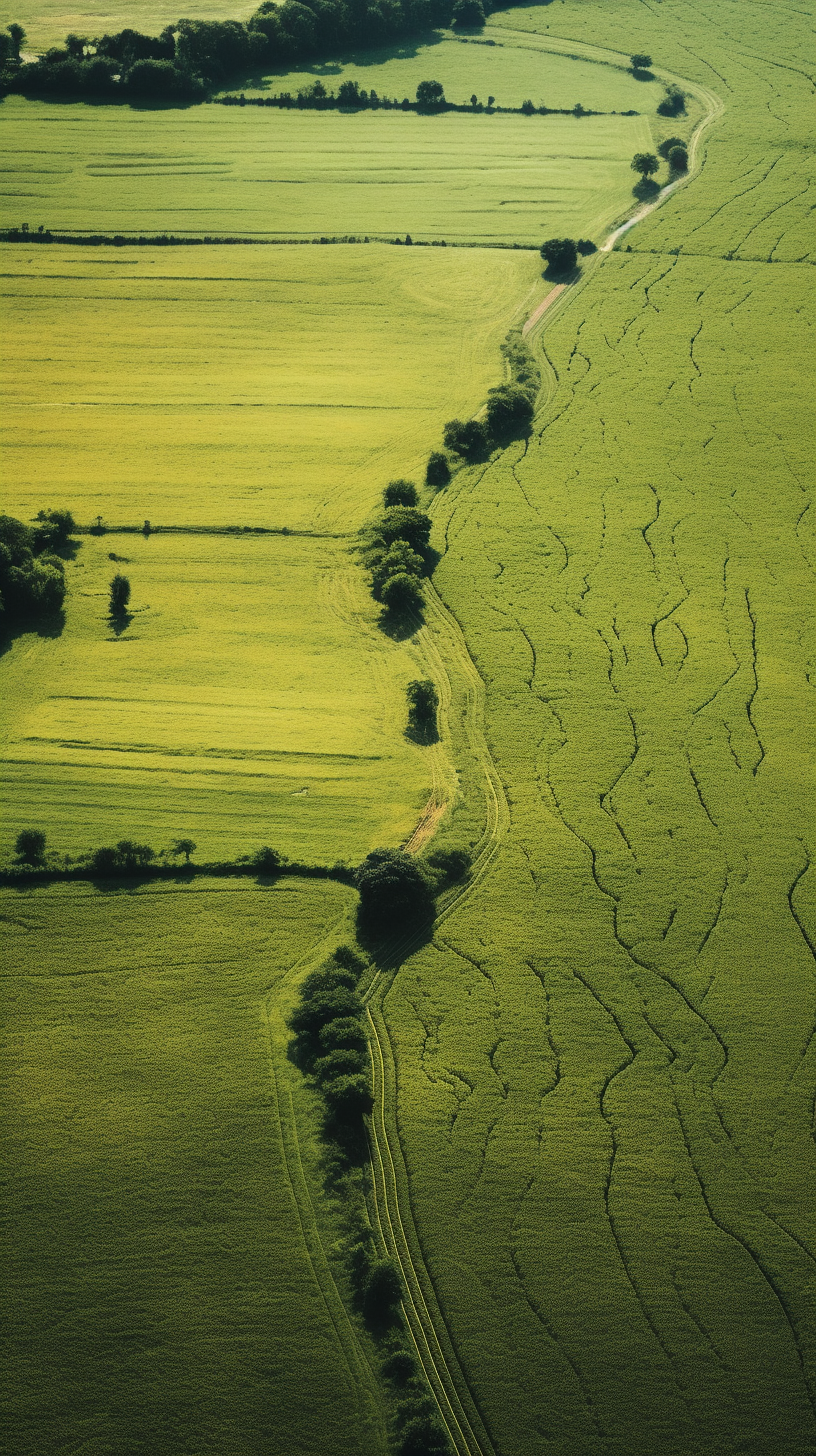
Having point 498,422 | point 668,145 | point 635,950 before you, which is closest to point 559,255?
point 498,422

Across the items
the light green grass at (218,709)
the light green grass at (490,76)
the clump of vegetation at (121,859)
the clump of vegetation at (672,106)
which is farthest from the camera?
the light green grass at (490,76)

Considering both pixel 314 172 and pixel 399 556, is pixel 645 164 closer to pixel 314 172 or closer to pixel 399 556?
pixel 314 172

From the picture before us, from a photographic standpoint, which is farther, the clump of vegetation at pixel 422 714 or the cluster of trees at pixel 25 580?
the cluster of trees at pixel 25 580

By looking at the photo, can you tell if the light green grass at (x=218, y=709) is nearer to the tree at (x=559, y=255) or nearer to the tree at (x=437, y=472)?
the tree at (x=437, y=472)

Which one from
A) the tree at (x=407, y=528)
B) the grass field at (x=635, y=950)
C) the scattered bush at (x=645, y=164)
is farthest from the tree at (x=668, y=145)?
the tree at (x=407, y=528)

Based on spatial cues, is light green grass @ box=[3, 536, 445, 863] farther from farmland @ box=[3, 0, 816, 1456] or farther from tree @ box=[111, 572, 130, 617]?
tree @ box=[111, 572, 130, 617]

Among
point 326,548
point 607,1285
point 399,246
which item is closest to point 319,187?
point 399,246
